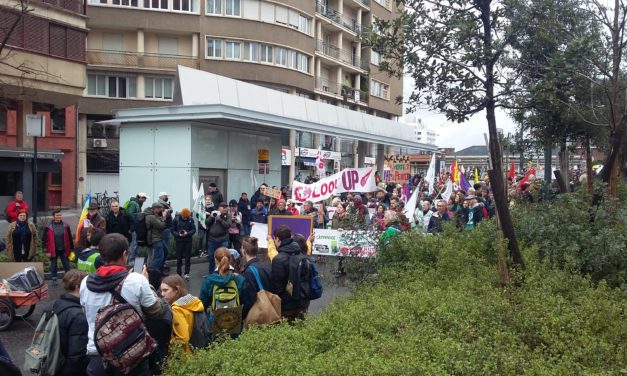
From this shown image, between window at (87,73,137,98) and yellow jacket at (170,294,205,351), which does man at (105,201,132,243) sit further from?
window at (87,73,137,98)

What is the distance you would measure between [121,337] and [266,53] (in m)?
41.9

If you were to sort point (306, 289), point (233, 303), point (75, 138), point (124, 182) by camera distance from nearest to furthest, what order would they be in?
point (233, 303), point (306, 289), point (124, 182), point (75, 138)

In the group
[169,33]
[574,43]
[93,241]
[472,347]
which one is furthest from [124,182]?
[169,33]

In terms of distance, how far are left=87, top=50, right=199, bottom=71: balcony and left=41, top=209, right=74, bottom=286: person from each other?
32.6 meters

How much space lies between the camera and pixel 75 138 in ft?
129

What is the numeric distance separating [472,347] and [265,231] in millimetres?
9936

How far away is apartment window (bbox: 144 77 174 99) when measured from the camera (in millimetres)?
44156

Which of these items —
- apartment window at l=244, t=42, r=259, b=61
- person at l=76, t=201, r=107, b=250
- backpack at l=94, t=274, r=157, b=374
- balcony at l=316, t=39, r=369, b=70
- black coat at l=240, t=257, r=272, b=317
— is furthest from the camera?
balcony at l=316, t=39, r=369, b=70

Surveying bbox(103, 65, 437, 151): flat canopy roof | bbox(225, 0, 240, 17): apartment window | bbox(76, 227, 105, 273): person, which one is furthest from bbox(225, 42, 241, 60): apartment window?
bbox(76, 227, 105, 273): person

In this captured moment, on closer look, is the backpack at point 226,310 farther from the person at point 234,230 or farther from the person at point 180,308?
the person at point 234,230

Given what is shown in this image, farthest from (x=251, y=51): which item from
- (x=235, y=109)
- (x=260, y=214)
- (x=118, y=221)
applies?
(x=118, y=221)

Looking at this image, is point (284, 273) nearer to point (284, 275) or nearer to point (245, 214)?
point (284, 275)

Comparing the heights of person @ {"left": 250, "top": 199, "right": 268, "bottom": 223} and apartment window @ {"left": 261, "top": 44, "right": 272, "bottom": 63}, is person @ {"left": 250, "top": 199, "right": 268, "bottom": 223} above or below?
below

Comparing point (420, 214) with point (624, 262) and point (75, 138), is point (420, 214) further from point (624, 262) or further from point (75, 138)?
point (75, 138)
